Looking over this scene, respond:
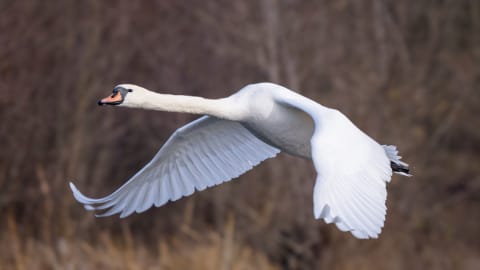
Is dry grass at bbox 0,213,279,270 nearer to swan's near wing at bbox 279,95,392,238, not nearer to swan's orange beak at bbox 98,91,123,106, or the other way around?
swan's orange beak at bbox 98,91,123,106

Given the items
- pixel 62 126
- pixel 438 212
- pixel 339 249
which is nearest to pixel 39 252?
pixel 62 126

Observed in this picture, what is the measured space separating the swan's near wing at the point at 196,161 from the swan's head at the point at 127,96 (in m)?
0.86

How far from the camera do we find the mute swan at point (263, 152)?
607cm

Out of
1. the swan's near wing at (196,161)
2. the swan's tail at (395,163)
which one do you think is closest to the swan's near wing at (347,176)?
the swan's tail at (395,163)

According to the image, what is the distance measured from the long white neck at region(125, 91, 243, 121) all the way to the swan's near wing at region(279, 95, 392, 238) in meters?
0.68

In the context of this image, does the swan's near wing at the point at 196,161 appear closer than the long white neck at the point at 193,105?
No

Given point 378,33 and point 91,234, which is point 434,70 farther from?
point 91,234

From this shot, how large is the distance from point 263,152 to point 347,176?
2177 millimetres

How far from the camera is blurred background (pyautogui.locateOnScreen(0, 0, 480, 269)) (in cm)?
1169

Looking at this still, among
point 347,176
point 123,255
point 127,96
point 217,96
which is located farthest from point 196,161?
point 217,96

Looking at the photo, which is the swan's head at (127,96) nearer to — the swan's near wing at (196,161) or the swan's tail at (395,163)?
the swan's near wing at (196,161)

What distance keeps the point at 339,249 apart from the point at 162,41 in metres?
4.08

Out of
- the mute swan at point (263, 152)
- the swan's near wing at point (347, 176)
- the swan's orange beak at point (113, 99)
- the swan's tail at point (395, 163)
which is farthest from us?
the swan's tail at point (395, 163)

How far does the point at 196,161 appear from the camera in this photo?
828cm
